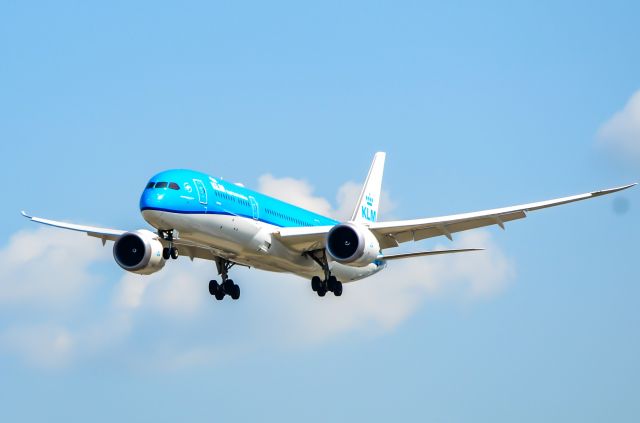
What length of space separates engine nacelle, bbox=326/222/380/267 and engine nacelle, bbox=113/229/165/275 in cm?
741

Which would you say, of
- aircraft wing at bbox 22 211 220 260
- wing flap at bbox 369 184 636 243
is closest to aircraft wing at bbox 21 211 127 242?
aircraft wing at bbox 22 211 220 260

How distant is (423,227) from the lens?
55844mm

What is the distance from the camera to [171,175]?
51.2 meters

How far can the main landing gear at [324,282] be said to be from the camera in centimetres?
5784

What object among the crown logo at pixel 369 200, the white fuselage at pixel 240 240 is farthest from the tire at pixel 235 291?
the crown logo at pixel 369 200

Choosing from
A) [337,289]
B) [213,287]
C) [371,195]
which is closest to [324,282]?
[337,289]

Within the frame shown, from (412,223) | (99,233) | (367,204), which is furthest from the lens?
(367,204)

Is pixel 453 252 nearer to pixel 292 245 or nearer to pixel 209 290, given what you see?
pixel 292 245

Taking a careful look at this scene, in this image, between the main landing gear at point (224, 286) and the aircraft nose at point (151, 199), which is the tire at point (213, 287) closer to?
the main landing gear at point (224, 286)

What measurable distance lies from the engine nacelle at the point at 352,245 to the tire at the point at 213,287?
300 inches

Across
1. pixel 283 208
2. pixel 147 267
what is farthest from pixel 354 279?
pixel 147 267

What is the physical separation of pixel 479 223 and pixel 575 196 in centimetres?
479

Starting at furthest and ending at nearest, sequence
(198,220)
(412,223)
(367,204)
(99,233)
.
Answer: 1. (367,204)
2. (99,233)
3. (412,223)
4. (198,220)

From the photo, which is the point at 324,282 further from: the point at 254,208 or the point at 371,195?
the point at 371,195
